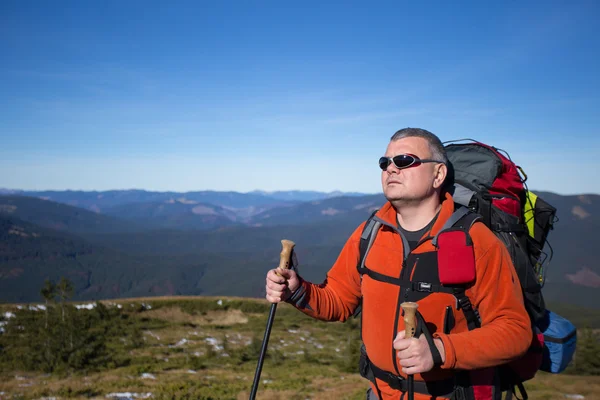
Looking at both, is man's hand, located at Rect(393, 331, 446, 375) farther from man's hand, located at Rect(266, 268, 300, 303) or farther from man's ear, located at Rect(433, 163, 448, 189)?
man's ear, located at Rect(433, 163, 448, 189)

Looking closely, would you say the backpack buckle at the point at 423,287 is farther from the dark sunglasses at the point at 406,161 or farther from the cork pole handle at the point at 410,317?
the dark sunglasses at the point at 406,161

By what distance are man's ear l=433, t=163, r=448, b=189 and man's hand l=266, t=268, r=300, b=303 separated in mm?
1406

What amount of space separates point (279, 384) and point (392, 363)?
13.8 m

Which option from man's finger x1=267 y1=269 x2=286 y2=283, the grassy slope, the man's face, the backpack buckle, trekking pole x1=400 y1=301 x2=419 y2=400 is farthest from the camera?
the grassy slope

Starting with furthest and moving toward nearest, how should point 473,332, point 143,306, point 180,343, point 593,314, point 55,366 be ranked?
point 593,314 → point 143,306 → point 180,343 → point 55,366 → point 473,332

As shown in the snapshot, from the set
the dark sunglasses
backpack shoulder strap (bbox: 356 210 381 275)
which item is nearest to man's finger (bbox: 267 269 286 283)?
backpack shoulder strap (bbox: 356 210 381 275)

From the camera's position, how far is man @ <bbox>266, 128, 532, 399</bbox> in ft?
8.17

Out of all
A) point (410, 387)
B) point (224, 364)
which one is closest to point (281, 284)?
point (410, 387)

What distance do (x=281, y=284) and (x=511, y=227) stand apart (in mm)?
2003

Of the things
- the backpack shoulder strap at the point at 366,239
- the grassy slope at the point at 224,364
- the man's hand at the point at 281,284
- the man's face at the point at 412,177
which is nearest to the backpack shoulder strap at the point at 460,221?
the man's face at the point at 412,177

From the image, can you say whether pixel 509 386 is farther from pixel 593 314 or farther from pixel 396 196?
pixel 593 314

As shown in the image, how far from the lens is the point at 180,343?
29.5m

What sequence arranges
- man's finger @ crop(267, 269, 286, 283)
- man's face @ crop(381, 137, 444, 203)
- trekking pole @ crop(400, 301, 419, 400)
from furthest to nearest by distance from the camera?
man's finger @ crop(267, 269, 286, 283) < man's face @ crop(381, 137, 444, 203) < trekking pole @ crop(400, 301, 419, 400)

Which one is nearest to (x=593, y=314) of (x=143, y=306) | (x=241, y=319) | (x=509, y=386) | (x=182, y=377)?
(x=241, y=319)
